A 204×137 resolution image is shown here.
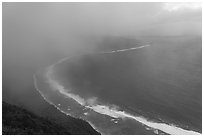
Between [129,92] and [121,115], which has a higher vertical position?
[129,92]

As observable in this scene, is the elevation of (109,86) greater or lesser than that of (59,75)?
lesser

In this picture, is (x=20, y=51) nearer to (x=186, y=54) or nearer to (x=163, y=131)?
(x=186, y=54)

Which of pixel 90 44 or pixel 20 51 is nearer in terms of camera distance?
pixel 20 51

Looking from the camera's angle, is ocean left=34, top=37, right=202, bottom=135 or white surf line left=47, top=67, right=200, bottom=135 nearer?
white surf line left=47, top=67, right=200, bottom=135

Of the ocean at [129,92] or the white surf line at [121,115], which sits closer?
the white surf line at [121,115]

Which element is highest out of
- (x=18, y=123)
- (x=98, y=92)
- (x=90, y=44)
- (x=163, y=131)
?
(x=90, y=44)

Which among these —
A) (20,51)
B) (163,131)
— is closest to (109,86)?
(163,131)

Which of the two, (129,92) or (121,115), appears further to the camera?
(129,92)

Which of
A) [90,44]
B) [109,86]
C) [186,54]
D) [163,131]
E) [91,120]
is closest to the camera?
[163,131]
